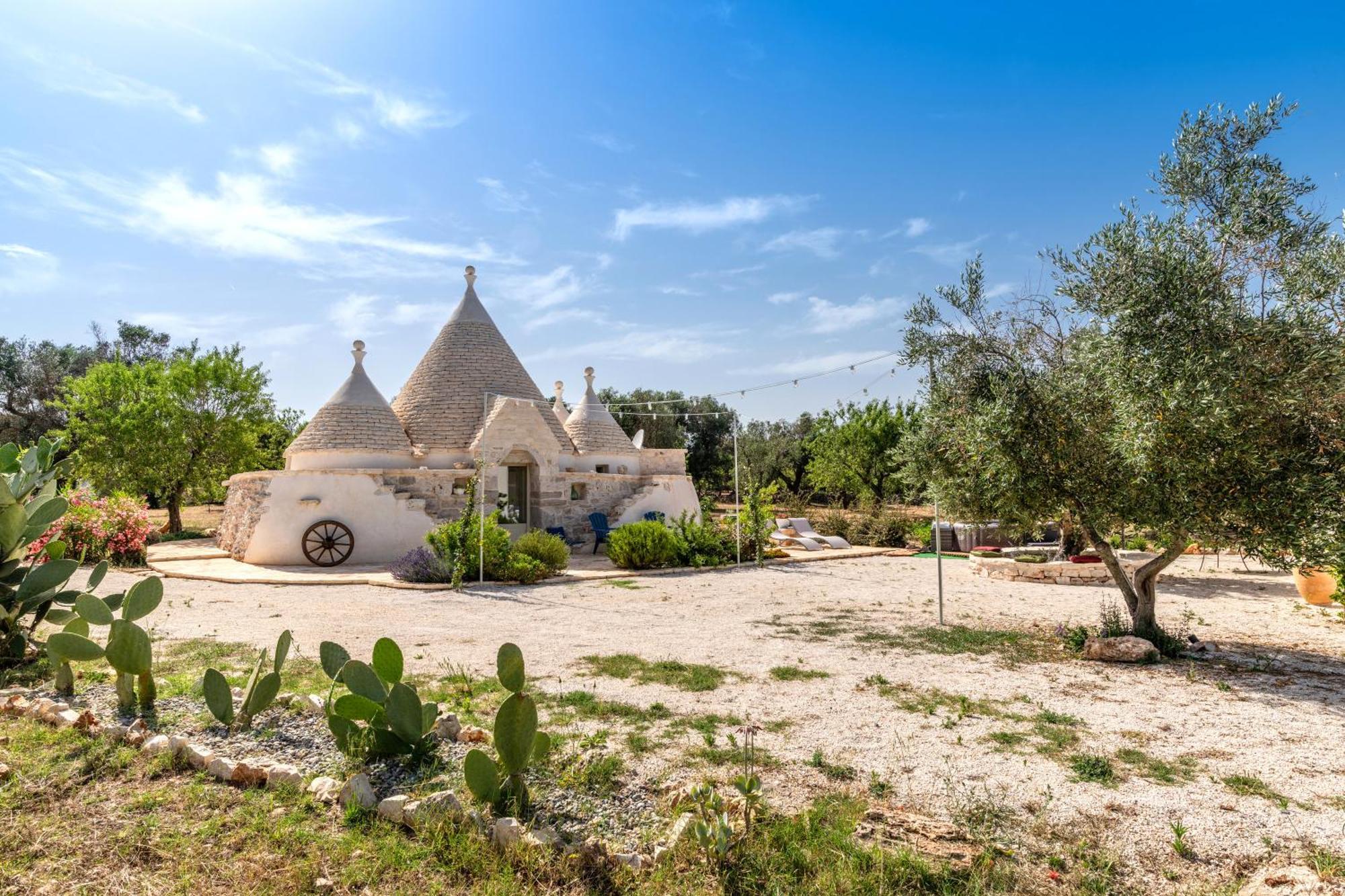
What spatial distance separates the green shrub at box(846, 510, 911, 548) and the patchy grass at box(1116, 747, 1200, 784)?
16.9 meters

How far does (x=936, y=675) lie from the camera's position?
6.47 m

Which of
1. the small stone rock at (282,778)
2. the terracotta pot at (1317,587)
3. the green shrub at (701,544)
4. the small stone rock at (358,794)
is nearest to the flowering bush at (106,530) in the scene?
the green shrub at (701,544)

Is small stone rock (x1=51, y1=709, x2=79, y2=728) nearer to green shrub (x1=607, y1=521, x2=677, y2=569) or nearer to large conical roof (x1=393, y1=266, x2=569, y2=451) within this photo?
green shrub (x1=607, y1=521, x2=677, y2=569)

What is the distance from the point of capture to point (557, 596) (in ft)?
37.5

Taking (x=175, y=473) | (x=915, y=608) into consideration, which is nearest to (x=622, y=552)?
(x=915, y=608)

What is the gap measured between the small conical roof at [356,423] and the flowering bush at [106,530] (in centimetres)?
358

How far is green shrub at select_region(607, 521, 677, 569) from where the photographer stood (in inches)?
597

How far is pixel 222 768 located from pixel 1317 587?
14146mm

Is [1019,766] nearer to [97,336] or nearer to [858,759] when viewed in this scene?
[858,759]

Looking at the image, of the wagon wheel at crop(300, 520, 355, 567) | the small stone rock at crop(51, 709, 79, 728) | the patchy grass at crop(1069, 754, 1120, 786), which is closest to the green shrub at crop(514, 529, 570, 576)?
the wagon wheel at crop(300, 520, 355, 567)

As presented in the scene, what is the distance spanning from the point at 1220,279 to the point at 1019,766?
16.0 ft

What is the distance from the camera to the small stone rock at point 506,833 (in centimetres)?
305

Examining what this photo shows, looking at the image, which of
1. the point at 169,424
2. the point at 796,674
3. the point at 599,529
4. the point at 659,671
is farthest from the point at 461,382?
the point at 796,674

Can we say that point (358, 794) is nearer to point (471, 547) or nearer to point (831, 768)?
point (831, 768)
